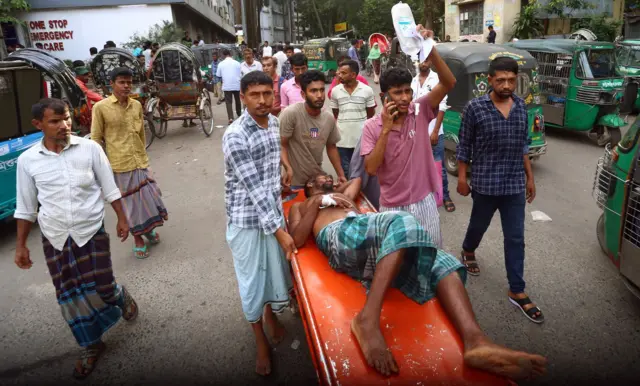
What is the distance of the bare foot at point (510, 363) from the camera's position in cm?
186

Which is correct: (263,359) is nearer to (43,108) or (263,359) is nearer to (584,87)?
(43,108)

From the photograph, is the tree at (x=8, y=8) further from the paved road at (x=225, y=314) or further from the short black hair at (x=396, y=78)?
the short black hair at (x=396, y=78)

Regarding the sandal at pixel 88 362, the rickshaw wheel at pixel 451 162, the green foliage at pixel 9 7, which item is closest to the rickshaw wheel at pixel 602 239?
the rickshaw wheel at pixel 451 162

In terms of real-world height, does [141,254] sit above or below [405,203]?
below

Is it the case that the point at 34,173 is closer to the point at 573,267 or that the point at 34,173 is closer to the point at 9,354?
the point at 9,354

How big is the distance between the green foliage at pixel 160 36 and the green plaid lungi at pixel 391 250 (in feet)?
68.5

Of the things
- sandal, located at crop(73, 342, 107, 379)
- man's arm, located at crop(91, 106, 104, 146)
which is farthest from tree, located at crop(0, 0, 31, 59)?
sandal, located at crop(73, 342, 107, 379)

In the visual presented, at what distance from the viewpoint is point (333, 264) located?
8.68 ft

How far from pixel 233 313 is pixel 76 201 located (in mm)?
1407

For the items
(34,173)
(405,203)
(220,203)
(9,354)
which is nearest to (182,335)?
(9,354)

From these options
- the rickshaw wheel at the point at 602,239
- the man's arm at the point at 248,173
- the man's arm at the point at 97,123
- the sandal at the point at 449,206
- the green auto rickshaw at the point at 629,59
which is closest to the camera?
the man's arm at the point at 248,173

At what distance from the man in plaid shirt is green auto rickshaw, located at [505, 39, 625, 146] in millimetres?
6769

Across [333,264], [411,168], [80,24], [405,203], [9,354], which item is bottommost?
[9,354]

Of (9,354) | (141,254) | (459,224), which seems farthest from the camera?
(459,224)
